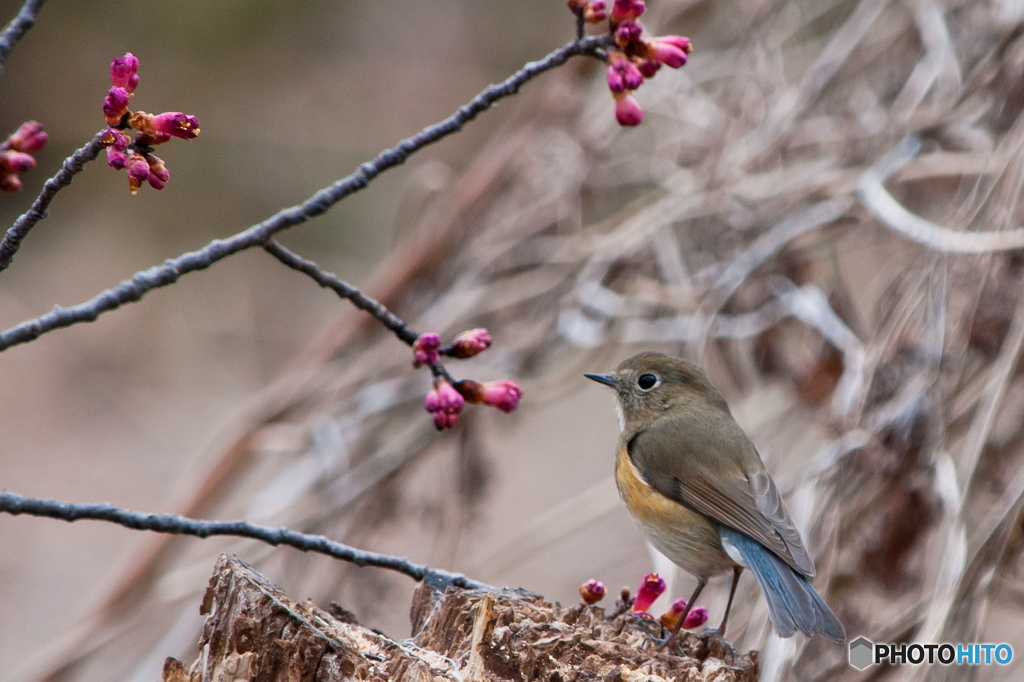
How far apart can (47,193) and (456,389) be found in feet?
2.78

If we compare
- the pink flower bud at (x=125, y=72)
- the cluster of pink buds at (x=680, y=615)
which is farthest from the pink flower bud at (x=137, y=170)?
the cluster of pink buds at (x=680, y=615)

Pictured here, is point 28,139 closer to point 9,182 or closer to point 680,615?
point 9,182

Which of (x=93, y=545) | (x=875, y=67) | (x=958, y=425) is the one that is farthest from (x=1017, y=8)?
(x=93, y=545)

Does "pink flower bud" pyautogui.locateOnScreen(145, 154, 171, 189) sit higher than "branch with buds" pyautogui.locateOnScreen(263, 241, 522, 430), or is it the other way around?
"branch with buds" pyautogui.locateOnScreen(263, 241, 522, 430)

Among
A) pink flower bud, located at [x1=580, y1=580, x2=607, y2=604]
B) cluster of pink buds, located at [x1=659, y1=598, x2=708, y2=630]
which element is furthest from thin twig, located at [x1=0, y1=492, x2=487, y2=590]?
cluster of pink buds, located at [x1=659, y1=598, x2=708, y2=630]

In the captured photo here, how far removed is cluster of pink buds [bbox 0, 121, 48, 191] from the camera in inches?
66.6

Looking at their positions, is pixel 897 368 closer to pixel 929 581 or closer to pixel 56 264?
pixel 929 581

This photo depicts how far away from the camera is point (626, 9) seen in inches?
75.4

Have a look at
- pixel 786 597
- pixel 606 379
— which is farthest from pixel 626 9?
pixel 606 379

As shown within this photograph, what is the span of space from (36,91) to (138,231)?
4.66ft

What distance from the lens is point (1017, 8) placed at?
3719 mm

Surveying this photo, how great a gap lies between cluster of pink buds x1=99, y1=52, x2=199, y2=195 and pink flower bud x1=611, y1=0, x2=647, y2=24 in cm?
84

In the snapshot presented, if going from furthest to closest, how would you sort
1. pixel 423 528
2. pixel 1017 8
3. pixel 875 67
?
1. pixel 875 67
2. pixel 423 528
3. pixel 1017 8

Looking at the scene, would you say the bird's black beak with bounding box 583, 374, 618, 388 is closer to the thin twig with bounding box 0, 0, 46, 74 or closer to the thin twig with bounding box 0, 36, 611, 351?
the thin twig with bounding box 0, 36, 611, 351
